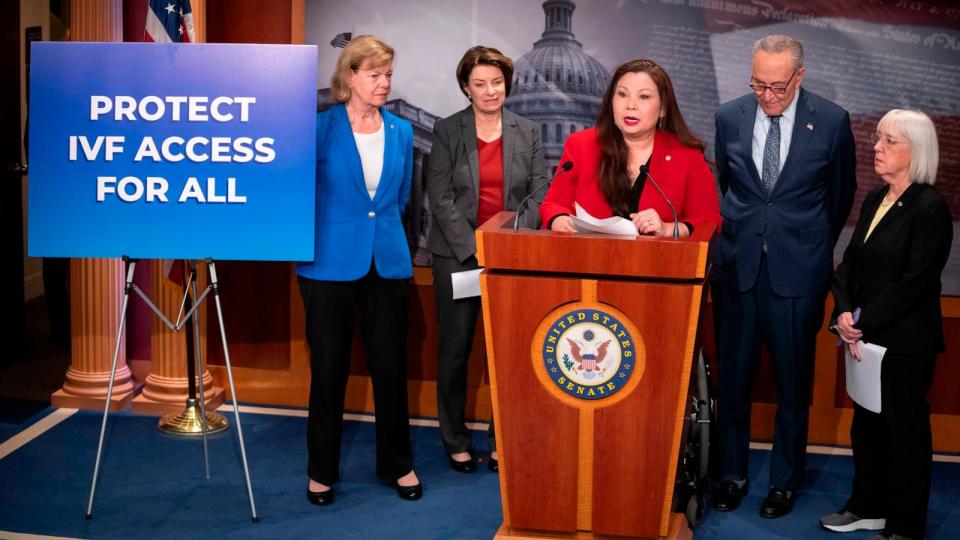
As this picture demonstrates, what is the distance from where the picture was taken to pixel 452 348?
17.0 feet

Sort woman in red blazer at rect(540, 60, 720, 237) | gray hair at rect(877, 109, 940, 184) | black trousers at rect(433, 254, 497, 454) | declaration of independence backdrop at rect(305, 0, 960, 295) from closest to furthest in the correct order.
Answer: woman in red blazer at rect(540, 60, 720, 237) → gray hair at rect(877, 109, 940, 184) → black trousers at rect(433, 254, 497, 454) → declaration of independence backdrop at rect(305, 0, 960, 295)

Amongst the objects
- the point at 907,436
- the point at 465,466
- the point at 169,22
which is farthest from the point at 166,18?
the point at 907,436

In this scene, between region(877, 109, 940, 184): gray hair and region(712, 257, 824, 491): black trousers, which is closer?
region(877, 109, 940, 184): gray hair

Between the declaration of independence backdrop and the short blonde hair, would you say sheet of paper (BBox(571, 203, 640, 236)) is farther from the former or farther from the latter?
the declaration of independence backdrop

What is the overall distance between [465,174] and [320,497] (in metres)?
1.40

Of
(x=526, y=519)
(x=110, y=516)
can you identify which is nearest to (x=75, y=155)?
(x=110, y=516)

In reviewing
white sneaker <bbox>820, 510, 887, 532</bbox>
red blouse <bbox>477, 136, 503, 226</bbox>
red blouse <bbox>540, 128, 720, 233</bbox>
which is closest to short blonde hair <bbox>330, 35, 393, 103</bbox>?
red blouse <bbox>477, 136, 503, 226</bbox>

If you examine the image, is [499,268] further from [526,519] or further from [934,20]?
[934,20]

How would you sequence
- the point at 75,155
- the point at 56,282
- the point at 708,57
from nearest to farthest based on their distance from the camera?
the point at 75,155
the point at 708,57
the point at 56,282

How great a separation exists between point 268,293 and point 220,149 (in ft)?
5.59

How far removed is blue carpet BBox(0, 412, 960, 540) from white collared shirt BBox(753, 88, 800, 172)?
53.7 inches

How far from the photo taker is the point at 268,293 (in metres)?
6.04

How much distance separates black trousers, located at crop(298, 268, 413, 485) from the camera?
4.67 metres

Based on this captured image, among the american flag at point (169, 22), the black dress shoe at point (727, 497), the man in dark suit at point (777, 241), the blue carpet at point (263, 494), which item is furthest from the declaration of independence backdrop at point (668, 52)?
the black dress shoe at point (727, 497)
